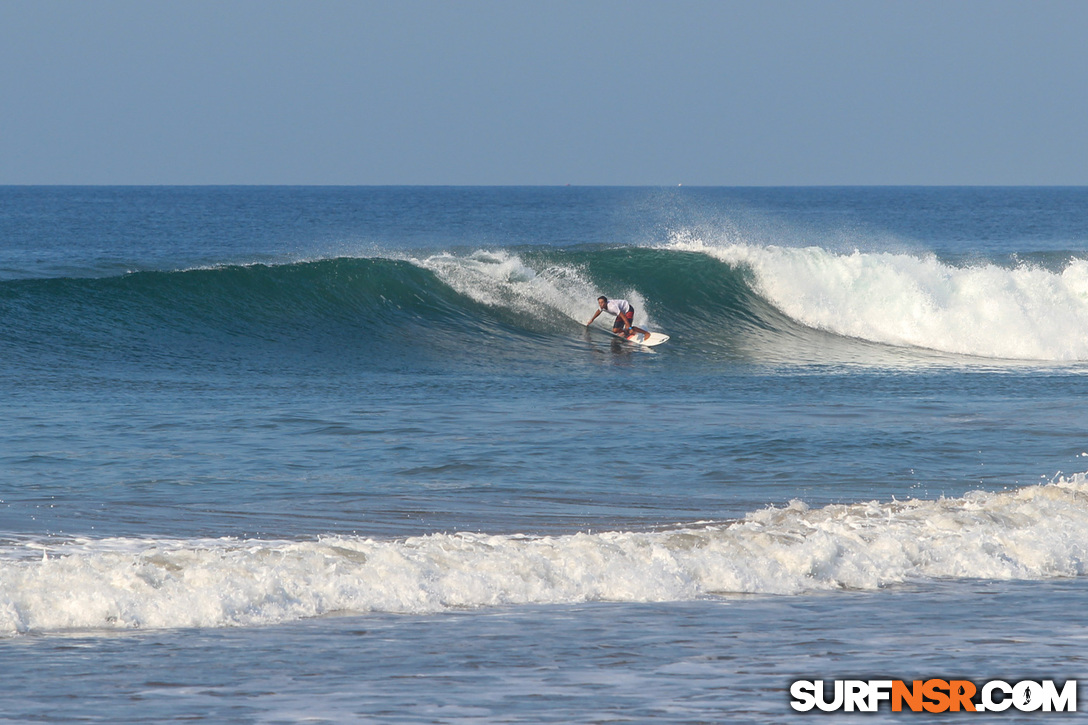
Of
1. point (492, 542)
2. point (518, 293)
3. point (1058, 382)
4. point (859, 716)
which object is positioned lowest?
point (859, 716)

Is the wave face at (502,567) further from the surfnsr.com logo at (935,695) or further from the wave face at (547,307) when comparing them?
the wave face at (547,307)

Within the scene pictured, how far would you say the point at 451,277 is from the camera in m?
21.5

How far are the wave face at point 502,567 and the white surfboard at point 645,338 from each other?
11137mm

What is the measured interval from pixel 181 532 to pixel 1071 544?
16.8 feet

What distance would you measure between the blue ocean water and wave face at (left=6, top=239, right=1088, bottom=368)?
0.33 ft

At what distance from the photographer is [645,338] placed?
739 inches

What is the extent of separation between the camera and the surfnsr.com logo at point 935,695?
4270 mm

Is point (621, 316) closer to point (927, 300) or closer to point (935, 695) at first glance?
point (927, 300)

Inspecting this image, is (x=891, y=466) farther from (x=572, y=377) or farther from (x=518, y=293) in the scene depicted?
(x=518, y=293)

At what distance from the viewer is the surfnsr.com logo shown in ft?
14.0

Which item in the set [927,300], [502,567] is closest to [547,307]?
[927,300]

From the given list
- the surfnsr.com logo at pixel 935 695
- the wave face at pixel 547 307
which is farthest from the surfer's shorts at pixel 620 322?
the surfnsr.com logo at pixel 935 695

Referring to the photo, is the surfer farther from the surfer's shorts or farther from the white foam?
the white foam

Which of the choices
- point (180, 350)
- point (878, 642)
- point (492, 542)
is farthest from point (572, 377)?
point (878, 642)
